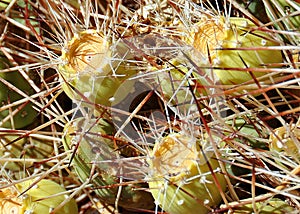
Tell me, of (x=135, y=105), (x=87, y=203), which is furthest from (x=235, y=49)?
(x=87, y=203)

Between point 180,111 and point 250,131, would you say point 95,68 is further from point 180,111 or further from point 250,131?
point 250,131

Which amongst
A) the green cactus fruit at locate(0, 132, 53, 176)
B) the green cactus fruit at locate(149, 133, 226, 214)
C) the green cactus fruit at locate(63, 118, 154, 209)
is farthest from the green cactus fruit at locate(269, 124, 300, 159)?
the green cactus fruit at locate(0, 132, 53, 176)

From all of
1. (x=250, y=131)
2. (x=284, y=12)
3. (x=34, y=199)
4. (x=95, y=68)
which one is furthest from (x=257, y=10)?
(x=34, y=199)

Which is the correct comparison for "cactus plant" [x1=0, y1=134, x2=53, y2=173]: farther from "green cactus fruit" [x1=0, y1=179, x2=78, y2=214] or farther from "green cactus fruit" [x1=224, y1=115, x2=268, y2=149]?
"green cactus fruit" [x1=224, y1=115, x2=268, y2=149]

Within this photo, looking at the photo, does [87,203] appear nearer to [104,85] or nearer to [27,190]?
[27,190]

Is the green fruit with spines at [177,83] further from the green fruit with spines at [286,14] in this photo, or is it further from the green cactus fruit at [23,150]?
the green cactus fruit at [23,150]

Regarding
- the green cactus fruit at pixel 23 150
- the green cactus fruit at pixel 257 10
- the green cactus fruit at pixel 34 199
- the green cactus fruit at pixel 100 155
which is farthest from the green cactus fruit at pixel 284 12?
the green cactus fruit at pixel 23 150
